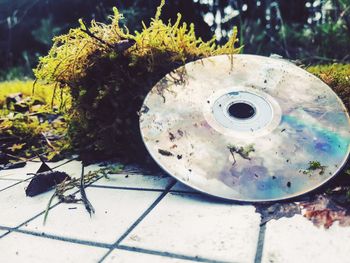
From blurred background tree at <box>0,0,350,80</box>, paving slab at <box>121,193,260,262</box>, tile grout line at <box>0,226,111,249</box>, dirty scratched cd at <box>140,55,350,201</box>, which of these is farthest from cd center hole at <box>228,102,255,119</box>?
blurred background tree at <box>0,0,350,80</box>

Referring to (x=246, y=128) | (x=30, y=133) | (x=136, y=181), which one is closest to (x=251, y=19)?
(x=30, y=133)

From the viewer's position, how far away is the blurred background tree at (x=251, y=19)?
13.0ft

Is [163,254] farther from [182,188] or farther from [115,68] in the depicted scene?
[115,68]

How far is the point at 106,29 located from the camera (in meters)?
1.66

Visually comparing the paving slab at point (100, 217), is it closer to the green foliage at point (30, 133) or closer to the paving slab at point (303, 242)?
the paving slab at point (303, 242)

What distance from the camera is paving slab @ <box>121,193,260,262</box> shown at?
895 mm

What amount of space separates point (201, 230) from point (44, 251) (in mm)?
452

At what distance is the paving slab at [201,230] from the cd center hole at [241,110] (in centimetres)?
46

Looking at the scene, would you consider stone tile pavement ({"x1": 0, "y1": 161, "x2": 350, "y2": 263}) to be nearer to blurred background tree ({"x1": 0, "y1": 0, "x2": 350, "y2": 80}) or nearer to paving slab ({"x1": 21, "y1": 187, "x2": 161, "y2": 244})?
paving slab ({"x1": 21, "y1": 187, "x2": 161, "y2": 244})

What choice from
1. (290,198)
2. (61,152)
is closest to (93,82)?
(61,152)

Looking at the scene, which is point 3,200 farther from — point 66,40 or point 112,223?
point 66,40

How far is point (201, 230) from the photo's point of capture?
100cm

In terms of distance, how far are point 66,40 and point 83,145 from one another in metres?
0.57

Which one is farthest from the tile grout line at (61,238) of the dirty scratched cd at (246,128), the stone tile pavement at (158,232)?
the dirty scratched cd at (246,128)
